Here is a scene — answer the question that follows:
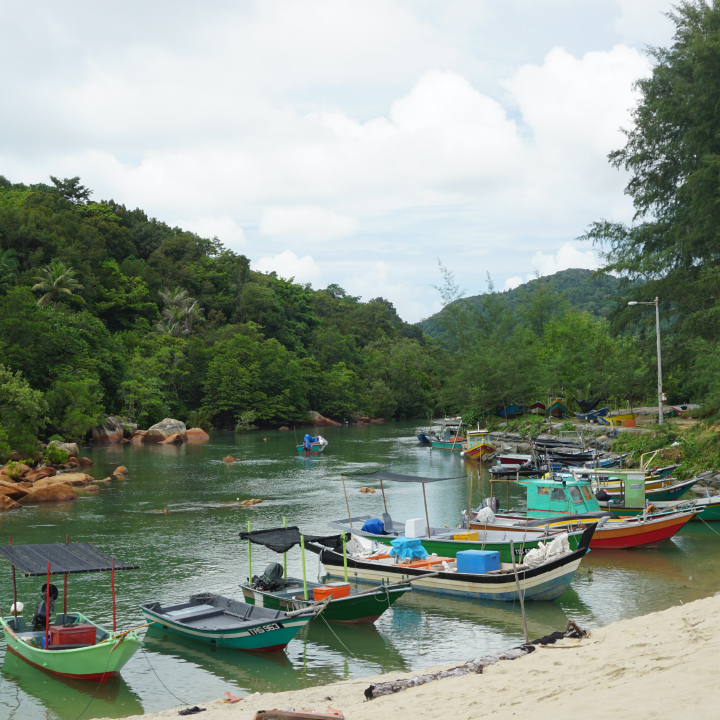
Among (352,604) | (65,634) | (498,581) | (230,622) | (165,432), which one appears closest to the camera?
(65,634)

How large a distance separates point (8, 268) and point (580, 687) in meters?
63.6

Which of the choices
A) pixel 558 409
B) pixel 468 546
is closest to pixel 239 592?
pixel 468 546

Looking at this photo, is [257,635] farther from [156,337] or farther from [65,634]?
[156,337]

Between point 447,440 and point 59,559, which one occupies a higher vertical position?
point 59,559

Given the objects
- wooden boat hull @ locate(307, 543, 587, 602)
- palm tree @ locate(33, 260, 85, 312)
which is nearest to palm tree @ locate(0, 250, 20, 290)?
palm tree @ locate(33, 260, 85, 312)

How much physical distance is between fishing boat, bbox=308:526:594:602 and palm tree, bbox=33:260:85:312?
189 feet

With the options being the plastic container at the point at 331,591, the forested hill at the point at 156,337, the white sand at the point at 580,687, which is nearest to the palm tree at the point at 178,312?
the forested hill at the point at 156,337

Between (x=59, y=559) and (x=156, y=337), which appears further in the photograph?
(x=156, y=337)

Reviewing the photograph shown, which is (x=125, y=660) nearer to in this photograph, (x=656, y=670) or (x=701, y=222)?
(x=656, y=670)

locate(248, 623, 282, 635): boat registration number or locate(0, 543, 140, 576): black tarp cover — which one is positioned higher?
locate(0, 543, 140, 576): black tarp cover

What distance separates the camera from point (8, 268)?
61.4 meters

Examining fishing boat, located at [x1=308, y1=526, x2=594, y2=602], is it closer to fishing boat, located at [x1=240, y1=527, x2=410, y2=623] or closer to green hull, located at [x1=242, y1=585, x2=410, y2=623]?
green hull, located at [x1=242, y1=585, x2=410, y2=623]

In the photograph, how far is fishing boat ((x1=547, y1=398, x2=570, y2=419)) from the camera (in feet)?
195

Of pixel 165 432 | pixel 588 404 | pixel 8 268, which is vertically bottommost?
pixel 165 432
